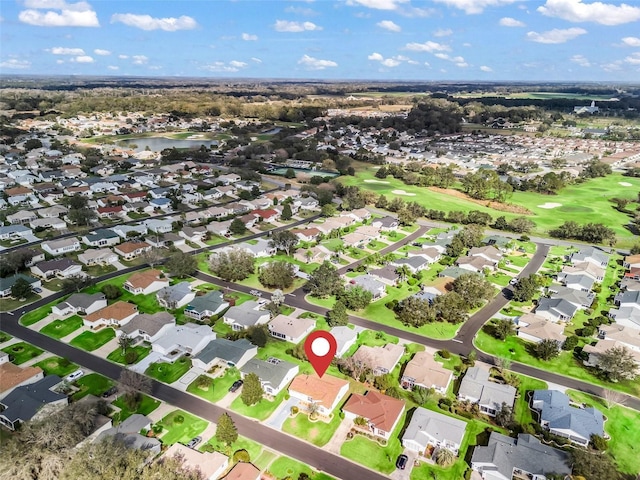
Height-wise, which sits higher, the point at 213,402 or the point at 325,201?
the point at 325,201

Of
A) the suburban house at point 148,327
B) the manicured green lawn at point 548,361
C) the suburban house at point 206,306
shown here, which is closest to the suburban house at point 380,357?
the manicured green lawn at point 548,361

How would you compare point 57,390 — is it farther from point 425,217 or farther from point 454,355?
point 425,217

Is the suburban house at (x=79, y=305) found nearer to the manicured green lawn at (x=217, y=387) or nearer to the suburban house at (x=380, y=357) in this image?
the manicured green lawn at (x=217, y=387)

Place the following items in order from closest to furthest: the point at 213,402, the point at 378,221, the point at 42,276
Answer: the point at 213,402 → the point at 42,276 → the point at 378,221

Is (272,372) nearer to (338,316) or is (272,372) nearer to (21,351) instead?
(338,316)

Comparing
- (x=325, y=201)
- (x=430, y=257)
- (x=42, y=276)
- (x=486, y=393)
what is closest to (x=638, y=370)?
(x=486, y=393)

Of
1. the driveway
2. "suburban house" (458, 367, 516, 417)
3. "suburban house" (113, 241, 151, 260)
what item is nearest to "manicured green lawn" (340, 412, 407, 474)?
the driveway

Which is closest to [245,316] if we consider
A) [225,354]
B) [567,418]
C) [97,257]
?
[225,354]
